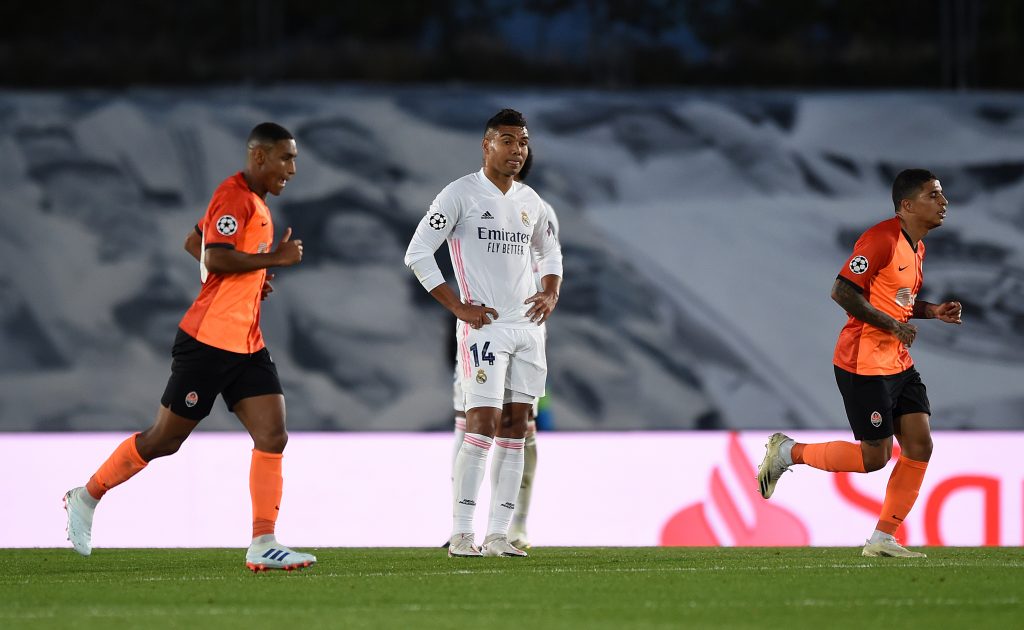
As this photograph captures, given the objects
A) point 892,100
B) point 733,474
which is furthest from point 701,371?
point 733,474

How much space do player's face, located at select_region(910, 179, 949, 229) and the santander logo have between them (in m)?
3.37

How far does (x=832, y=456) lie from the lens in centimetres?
712

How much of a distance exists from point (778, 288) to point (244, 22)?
26.3 ft

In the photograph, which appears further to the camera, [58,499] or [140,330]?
[140,330]

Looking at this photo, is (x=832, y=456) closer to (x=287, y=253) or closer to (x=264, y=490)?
(x=264, y=490)

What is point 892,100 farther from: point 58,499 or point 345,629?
point 345,629

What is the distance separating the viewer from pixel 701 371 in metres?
18.7

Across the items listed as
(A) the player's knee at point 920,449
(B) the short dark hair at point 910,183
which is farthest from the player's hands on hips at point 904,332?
(B) the short dark hair at point 910,183

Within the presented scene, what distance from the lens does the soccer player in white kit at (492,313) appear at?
6.58m

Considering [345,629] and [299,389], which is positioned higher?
[299,389]

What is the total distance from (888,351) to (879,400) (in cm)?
25

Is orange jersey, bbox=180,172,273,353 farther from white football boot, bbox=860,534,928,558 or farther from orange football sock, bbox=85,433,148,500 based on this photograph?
white football boot, bbox=860,534,928,558

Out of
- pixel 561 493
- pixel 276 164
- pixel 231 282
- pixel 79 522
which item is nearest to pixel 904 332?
pixel 276 164

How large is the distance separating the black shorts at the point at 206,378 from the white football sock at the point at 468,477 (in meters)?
0.95
